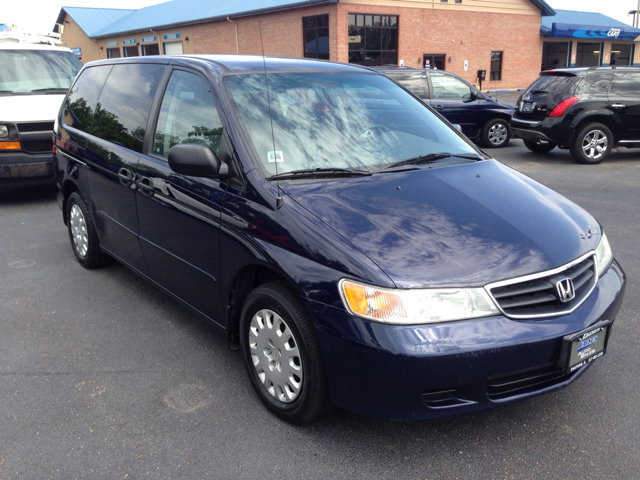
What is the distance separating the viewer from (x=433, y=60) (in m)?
33.4

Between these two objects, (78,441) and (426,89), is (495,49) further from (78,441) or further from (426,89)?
(78,441)

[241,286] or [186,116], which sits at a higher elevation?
[186,116]

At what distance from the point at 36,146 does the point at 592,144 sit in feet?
31.0

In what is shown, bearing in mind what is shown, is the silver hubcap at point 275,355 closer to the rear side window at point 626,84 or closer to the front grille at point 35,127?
the front grille at point 35,127

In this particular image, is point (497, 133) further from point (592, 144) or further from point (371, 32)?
point (371, 32)

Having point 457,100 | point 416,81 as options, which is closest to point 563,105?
point 457,100

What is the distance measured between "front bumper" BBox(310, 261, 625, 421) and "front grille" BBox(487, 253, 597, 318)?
0.14ft

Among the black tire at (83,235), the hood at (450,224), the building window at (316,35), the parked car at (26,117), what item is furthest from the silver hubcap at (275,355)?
the building window at (316,35)

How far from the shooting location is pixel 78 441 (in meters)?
2.80

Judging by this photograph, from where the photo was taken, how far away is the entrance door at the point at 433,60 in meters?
32.9

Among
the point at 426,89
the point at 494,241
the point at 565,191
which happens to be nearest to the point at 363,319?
the point at 494,241

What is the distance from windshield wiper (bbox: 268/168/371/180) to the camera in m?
3.03

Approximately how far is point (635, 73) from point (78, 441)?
37.7 feet

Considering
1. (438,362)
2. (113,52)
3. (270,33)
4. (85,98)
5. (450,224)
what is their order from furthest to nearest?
(113,52) < (270,33) < (85,98) < (450,224) < (438,362)
